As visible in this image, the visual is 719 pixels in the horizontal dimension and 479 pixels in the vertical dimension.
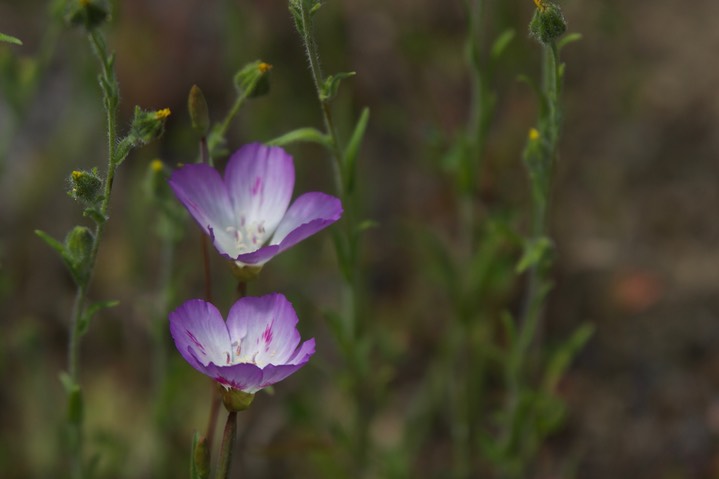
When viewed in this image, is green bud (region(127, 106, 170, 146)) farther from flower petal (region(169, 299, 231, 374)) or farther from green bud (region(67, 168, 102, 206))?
flower petal (region(169, 299, 231, 374))

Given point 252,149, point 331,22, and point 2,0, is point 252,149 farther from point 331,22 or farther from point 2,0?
point 2,0

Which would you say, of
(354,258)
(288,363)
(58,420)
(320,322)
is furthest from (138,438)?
(288,363)

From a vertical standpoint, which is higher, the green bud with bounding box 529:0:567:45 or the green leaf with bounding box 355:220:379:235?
the green bud with bounding box 529:0:567:45

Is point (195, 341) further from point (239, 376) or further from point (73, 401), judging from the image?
point (73, 401)

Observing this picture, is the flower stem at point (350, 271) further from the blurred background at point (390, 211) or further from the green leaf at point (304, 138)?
the blurred background at point (390, 211)

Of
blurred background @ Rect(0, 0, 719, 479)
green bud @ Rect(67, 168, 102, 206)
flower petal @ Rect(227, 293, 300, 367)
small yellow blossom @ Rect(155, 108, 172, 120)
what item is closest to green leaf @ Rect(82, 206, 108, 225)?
green bud @ Rect(67, 168, 102, 206)

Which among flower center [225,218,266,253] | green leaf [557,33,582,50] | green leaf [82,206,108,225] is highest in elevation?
green leaf [557,33,582,50]
